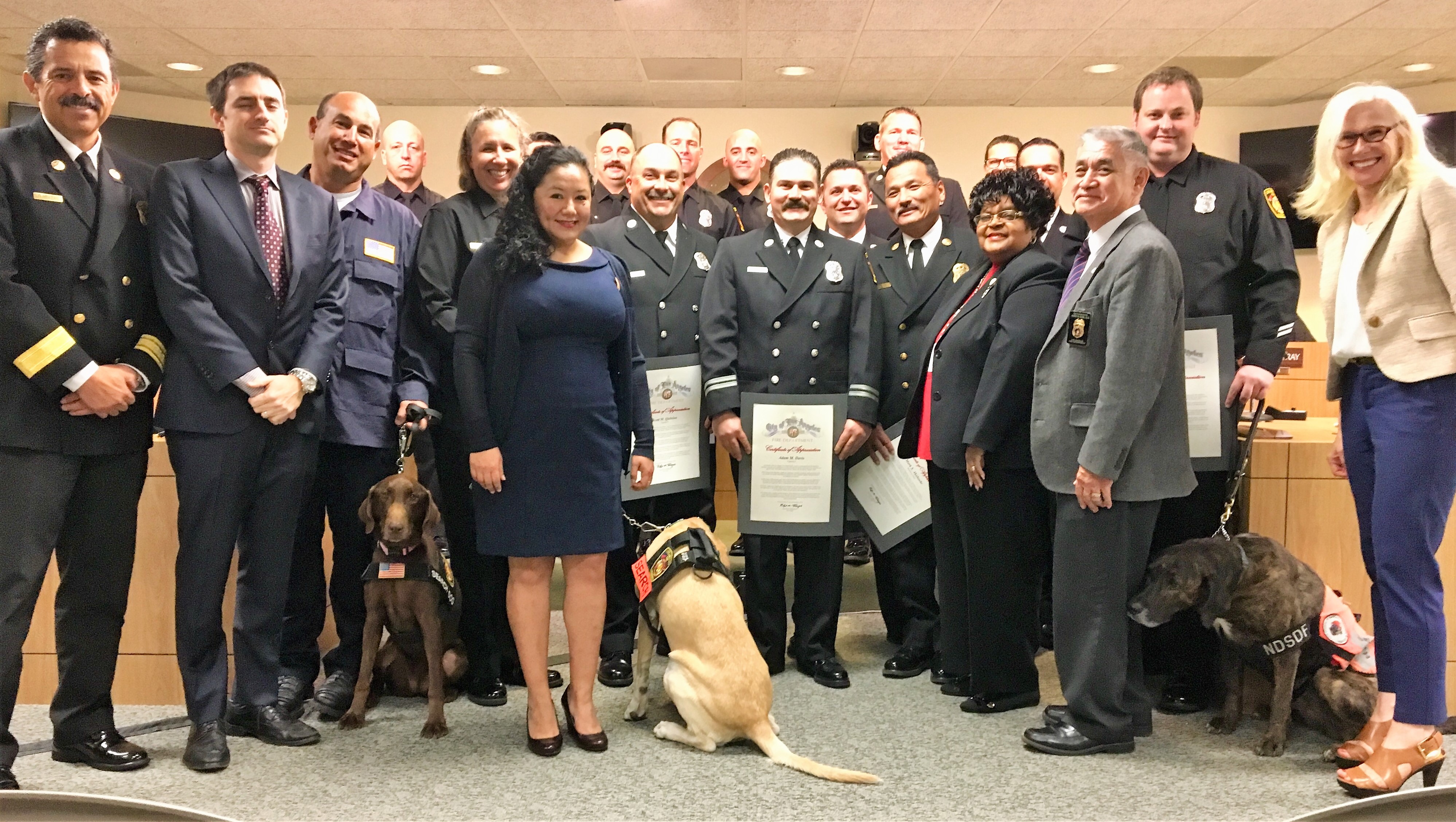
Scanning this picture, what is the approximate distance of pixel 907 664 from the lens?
3443mm

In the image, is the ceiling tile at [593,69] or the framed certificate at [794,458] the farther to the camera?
the ceiling tile at [593,69]

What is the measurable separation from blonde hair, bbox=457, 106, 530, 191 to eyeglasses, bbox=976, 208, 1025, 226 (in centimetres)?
140

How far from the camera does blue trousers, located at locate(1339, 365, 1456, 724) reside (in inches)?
93.4

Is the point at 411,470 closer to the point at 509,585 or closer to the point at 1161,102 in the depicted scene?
the point at 509,585

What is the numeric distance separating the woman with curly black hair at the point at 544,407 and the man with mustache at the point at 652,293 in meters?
0.63

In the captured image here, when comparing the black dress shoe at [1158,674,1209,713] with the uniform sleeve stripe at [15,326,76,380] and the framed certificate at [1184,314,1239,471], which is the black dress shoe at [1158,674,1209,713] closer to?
the framed certificate at [1184,314,1239,471]

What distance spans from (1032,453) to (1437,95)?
7244 mm

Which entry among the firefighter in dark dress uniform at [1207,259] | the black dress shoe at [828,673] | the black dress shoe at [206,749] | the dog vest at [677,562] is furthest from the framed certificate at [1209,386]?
the black dress shoe at [206,749]

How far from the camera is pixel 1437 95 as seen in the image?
25.6ft

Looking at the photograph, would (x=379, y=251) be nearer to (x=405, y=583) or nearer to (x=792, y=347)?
(x=405, y=583)

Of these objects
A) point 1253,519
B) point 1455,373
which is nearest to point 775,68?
point 1253,519

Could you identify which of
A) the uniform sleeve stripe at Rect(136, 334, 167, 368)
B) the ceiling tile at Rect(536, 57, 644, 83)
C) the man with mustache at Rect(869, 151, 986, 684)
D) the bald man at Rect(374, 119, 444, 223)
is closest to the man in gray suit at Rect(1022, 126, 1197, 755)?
the man with mustache at Rect(869, 151, 986, 684)

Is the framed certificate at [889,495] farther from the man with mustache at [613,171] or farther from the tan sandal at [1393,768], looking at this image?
the man with mustache at [613,171]

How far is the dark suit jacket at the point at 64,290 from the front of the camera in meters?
2.33
